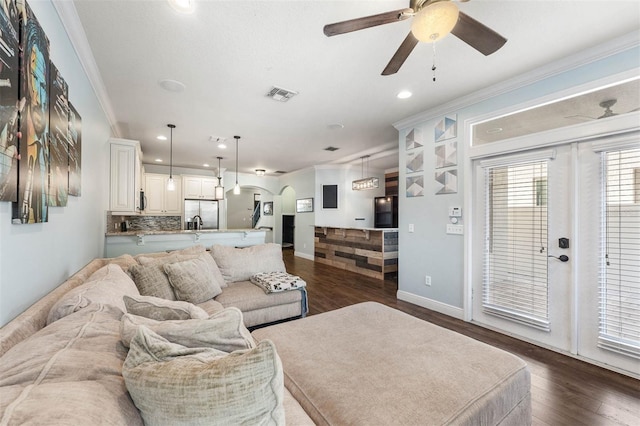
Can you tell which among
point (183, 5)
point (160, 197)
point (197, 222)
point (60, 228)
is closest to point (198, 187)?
point (160, 197)

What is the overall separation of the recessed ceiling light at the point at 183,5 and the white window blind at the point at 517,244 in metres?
3.14

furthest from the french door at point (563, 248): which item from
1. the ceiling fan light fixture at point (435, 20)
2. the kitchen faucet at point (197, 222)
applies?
the kitchen faucet at point (197, 222)

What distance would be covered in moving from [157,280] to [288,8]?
7.62 feet

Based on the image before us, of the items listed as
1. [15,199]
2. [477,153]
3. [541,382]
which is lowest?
[541,382]

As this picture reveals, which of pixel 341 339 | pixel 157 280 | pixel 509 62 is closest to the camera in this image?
pixel 341 339

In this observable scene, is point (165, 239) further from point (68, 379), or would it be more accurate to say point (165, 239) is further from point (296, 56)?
point (68, 379)

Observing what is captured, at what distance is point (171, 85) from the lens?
2779mm

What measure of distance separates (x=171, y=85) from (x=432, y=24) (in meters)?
2.59

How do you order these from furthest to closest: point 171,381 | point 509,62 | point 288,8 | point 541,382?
point 509,62 → point 541,382 → point 288,8 → point 171,381

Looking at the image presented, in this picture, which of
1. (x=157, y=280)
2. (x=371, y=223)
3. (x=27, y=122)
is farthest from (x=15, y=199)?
(x=371, y=223)

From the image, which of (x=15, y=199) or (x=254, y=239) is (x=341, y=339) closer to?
(x=15, y=199)

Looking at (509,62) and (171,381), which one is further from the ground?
(509,62)

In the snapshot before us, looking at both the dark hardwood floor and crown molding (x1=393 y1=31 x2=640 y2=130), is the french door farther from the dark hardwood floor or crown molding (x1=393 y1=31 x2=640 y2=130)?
crown molding (x1=393 y1=31 x2=640 y2=130)

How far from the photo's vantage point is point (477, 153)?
3000 mm
